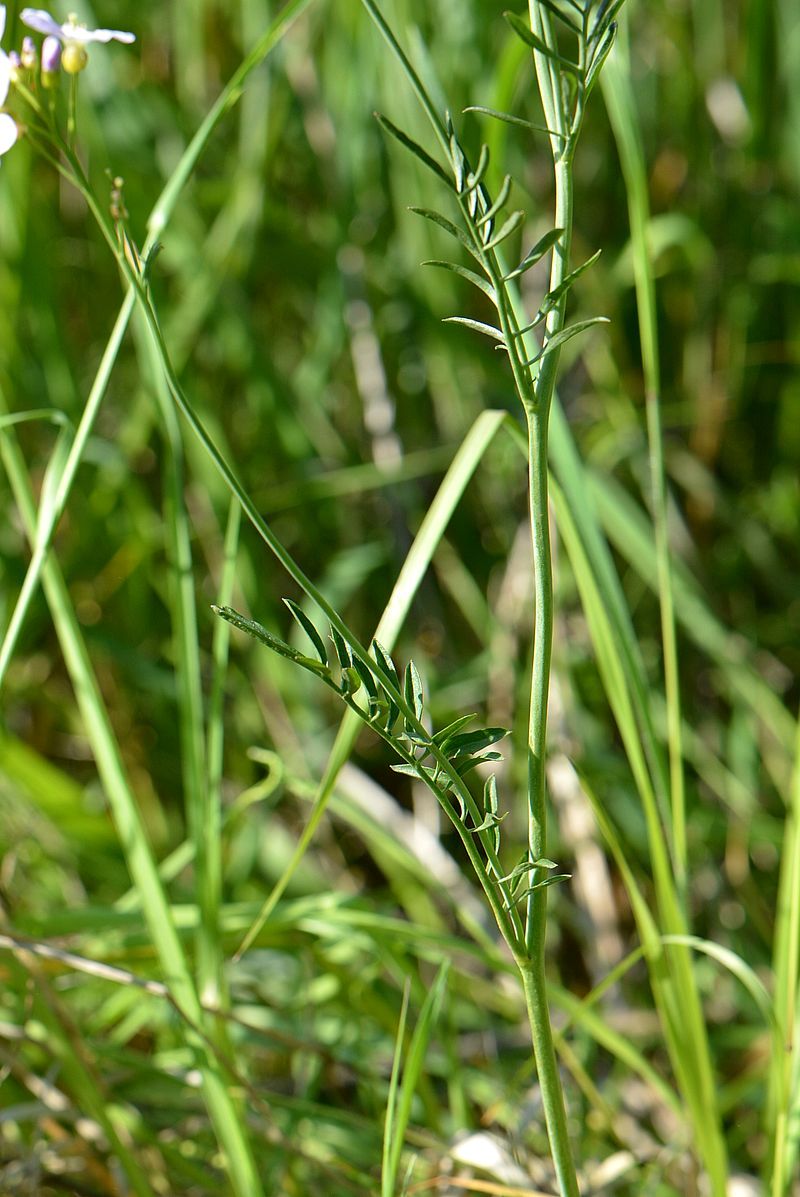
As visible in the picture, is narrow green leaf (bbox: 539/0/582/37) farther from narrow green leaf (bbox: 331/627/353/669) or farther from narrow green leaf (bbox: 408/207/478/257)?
narrow green leaf (bbox: 331/627/353/669)

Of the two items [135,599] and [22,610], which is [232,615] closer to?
[22,610]

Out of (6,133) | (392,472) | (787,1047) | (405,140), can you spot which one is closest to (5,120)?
(6,133)

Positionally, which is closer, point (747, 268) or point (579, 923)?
point (579, 923)

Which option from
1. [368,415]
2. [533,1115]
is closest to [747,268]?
[368,415]

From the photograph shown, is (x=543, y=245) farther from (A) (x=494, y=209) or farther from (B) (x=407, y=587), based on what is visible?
(B) (x=407, y=587)

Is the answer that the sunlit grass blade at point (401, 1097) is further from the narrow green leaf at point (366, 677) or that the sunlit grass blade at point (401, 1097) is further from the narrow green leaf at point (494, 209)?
the narrow green leaf at point (494, 209)

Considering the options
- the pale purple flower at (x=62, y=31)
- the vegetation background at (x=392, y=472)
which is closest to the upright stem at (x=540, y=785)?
the pale purple flower at (x=62, y=31)
